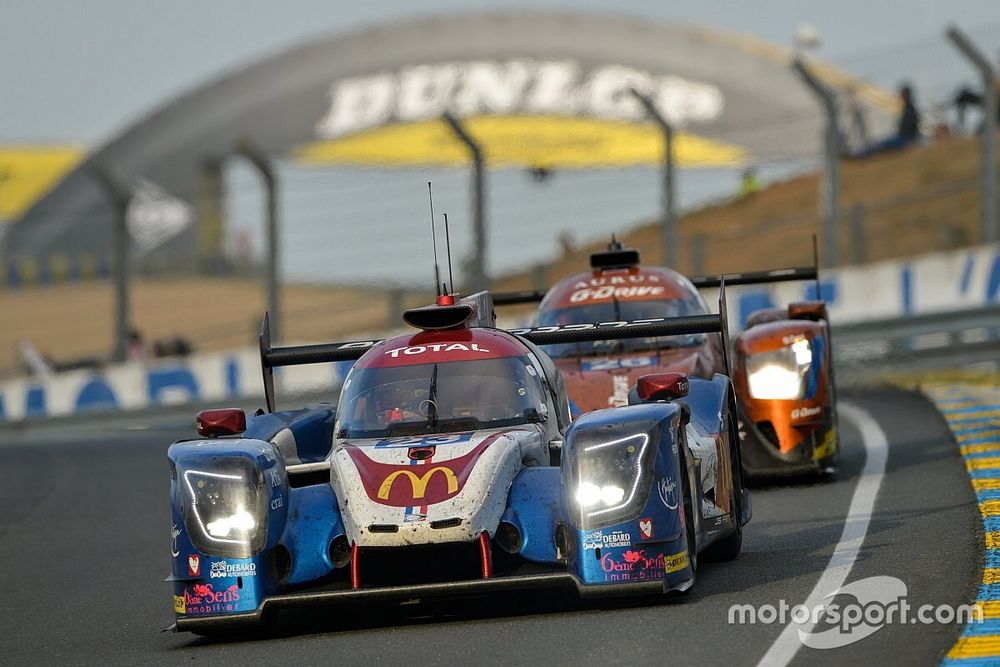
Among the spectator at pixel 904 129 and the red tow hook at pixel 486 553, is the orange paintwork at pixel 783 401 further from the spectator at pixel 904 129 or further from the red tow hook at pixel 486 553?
the spectator at pixel 904 129

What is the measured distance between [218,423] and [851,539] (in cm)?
297

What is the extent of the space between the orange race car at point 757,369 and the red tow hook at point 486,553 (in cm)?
377

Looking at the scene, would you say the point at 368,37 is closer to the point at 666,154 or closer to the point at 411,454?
the point at 666,154

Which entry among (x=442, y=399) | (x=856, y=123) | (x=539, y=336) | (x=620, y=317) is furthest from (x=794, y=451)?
(x=856, y=123)

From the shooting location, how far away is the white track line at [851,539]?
6.52 meters

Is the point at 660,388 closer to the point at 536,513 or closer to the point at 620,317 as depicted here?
the point at 536,513

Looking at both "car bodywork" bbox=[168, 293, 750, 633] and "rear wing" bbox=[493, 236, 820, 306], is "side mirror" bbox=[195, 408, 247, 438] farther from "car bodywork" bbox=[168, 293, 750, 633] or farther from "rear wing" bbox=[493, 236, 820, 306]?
"rear wing" bbox=[493, 236, 820, 306]

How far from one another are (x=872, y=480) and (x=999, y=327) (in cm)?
800

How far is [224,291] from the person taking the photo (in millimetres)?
44969

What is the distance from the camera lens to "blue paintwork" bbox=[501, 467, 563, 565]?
307 inches

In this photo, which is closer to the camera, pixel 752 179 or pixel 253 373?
pixel 253 373

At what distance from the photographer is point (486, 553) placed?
762 cm

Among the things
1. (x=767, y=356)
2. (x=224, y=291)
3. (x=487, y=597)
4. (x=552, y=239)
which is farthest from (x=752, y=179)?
(x=487, y=597)

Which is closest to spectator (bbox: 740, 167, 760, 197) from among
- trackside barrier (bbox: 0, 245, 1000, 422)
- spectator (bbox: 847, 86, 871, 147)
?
spectator (bbox: 847, 86, 871, 147)
